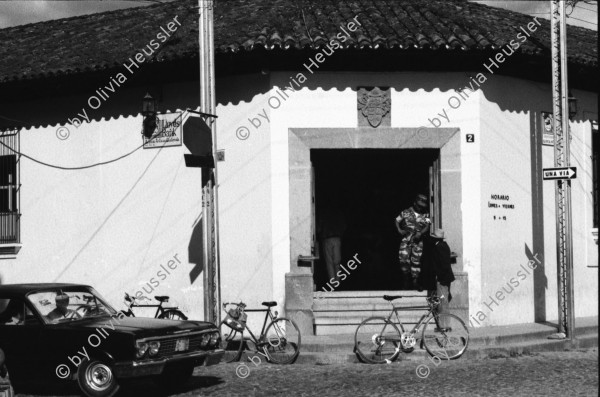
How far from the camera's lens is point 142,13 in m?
18.0

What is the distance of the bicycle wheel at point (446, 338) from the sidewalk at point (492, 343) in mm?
170

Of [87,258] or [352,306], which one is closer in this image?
[352,306]

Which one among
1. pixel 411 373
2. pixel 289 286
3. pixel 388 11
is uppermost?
pixel 388 11

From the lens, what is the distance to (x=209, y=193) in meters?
13.1

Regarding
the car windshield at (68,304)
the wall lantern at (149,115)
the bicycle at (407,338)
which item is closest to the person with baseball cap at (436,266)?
the bicycle at (407,338)

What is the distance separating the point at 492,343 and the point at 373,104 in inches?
165

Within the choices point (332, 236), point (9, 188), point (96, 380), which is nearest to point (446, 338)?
point (332, 236)

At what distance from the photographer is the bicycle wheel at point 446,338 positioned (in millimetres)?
12594

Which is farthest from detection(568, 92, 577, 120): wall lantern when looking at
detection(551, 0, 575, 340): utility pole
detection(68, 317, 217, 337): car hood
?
detection(68, 317, 217, 337): car hood

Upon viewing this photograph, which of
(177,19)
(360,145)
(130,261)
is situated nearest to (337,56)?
(360,145)

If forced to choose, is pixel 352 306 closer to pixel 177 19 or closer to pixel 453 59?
pixel 453 59

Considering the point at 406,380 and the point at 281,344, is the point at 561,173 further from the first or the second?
the point at 281,344

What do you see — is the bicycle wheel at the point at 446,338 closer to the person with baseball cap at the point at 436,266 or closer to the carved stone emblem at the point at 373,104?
the person with baseball cap at the point at 436,266

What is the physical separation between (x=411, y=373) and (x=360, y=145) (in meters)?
4.54
